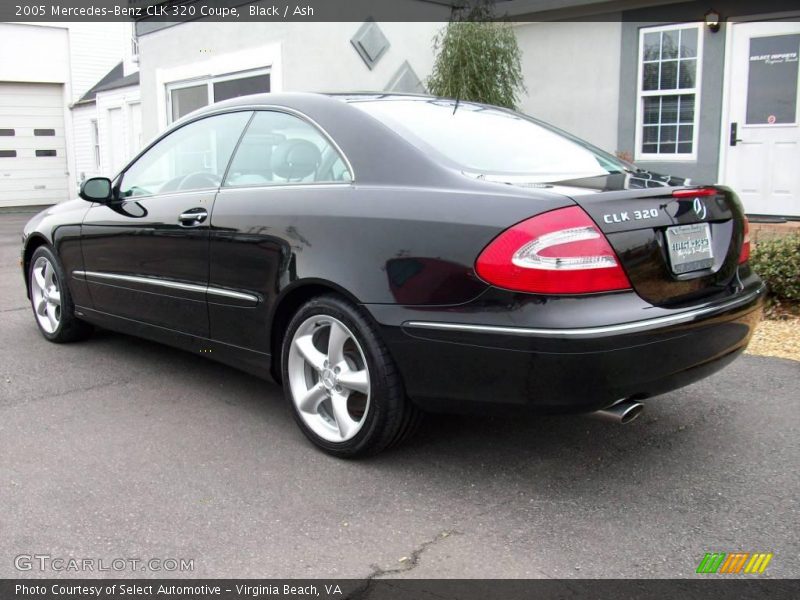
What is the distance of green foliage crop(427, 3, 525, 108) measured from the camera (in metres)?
10.5

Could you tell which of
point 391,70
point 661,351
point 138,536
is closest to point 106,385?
point 138,536

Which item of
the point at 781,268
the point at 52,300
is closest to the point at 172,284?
the point at 52,300

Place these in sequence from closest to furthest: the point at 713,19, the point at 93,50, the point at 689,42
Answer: the point at 713,19
the point at 689,42
the point at 93,50

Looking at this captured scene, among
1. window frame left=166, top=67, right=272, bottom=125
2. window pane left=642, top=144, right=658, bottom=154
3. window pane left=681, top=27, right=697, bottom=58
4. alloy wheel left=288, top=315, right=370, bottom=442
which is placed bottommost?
alloy wheel left=288, top=315, right=370, bottom=442

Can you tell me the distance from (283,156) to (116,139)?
17212 mm

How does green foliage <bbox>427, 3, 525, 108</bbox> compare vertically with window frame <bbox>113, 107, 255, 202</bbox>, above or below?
above

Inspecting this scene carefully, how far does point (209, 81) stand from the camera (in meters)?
12.7

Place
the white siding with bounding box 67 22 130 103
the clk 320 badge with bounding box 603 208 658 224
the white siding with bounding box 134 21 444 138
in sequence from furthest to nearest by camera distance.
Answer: the white siding with bounding box 67 22 130 103
the white siding with bounding box 134 21 444 138
the clk 320 badge with bounding box 603 208 658 224

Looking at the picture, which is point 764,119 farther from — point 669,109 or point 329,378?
point 329,378

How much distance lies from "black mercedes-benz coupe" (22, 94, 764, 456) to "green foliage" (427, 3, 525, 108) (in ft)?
22.1

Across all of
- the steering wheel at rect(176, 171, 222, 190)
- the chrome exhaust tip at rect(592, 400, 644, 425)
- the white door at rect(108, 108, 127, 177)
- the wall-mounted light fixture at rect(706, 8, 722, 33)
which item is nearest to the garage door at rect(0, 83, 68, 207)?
the white door at rect(108, 108, 127, 177)

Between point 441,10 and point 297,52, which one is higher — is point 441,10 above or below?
above

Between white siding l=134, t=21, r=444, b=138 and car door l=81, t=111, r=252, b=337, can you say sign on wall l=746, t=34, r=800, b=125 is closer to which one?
white siding l=134, t=21, r=444, b=138

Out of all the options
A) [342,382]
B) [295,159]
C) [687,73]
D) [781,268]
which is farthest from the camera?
[687,73]
